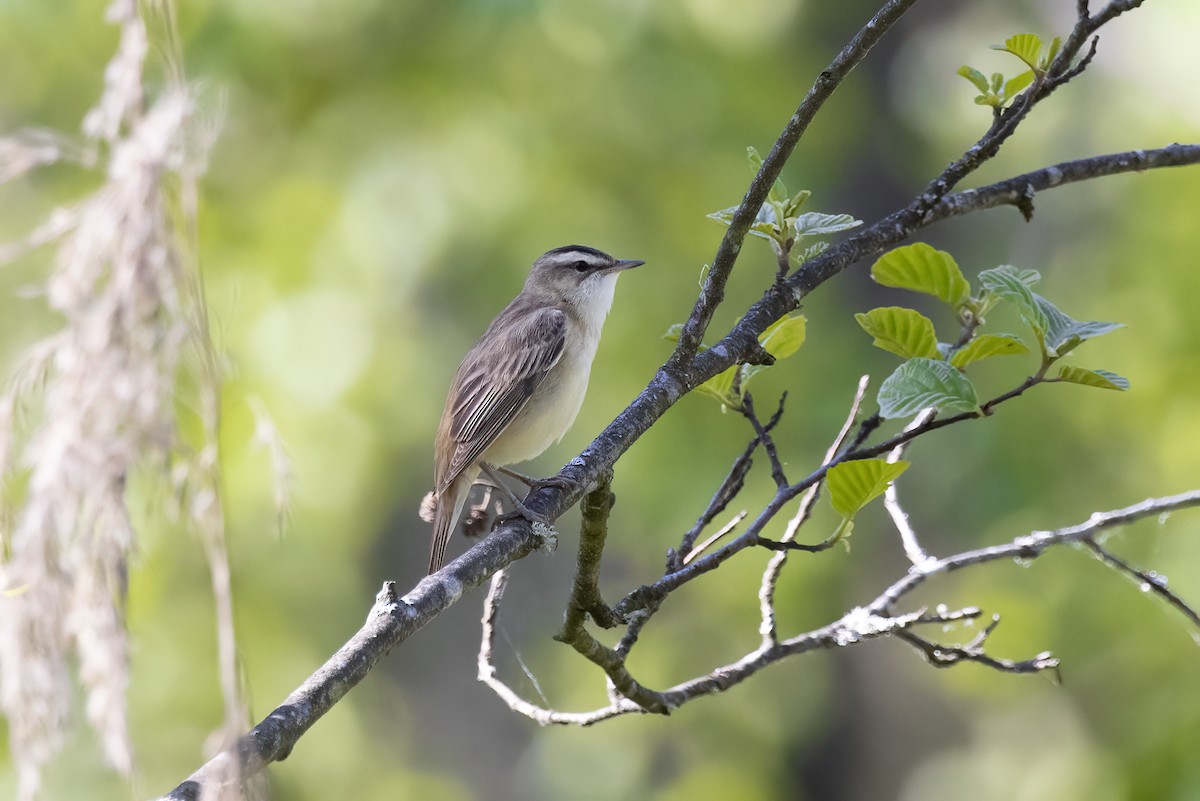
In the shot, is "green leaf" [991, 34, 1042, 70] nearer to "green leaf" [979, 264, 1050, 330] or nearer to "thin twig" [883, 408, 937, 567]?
"green leaf" [979, 264, 1050, 330]

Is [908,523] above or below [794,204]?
below

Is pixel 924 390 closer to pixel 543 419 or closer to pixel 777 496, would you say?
pixel 777 496

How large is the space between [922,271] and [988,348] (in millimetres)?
243

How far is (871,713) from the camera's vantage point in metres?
9.23

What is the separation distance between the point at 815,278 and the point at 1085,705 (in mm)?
6656

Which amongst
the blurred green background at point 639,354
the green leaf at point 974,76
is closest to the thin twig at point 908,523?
the green leaf at point 974,76

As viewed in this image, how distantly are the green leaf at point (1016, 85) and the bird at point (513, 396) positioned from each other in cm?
225

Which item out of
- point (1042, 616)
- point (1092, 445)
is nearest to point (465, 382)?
point (1042, 616)

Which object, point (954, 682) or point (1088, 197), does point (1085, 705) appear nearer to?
point (954, 682)

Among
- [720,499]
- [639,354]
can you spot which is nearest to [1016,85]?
[720,499]

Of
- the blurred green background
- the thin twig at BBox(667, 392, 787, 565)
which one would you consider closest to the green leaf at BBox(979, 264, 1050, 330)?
the thin twig at BBox(667, 392, 787, 565)

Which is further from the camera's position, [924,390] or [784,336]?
[784,336]

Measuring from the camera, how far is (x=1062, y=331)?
2.48 m

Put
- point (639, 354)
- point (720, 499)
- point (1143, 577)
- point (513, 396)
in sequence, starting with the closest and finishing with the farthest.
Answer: point (1143, 577), point (720, 499), point (513, 396), point (639, 354)
